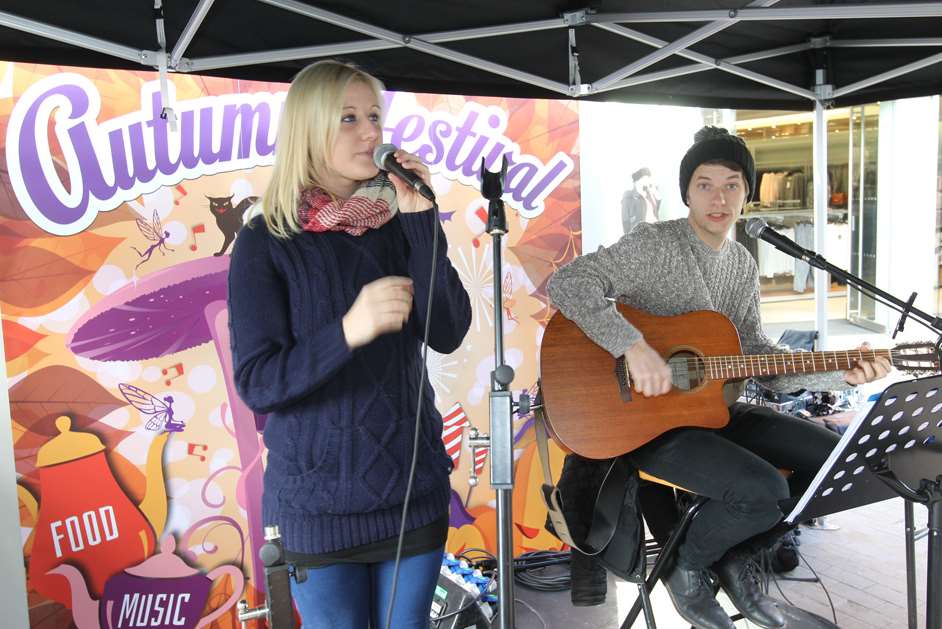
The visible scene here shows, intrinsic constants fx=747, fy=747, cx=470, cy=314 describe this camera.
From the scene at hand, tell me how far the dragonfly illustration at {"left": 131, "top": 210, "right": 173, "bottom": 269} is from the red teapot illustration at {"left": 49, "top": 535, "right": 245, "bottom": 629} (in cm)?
115

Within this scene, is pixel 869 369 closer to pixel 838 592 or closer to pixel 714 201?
pixel 714 201

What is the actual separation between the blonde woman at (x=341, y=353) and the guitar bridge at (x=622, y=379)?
0.93 meters

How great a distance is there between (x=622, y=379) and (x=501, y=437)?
1077 mm

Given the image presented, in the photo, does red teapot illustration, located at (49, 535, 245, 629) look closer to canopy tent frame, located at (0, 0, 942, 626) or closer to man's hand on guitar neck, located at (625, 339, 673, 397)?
canopy tent frame, located at (0, 0, 942, 626)

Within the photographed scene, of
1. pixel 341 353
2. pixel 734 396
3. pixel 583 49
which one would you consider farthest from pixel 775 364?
pixel 341 353

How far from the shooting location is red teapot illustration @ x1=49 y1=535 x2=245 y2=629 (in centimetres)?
292

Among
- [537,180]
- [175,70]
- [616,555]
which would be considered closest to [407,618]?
[616,555]

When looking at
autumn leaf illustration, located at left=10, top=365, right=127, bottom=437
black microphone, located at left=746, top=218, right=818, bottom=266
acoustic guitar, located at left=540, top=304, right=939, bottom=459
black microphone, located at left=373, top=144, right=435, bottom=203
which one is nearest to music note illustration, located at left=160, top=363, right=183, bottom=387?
autumn leaf illustration, located at left=10, top=365, right=127, bottom=437

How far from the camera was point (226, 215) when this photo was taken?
123 inches

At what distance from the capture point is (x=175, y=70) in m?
2.43

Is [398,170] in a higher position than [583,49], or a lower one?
lower

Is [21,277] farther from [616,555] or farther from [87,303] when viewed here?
[616,555]

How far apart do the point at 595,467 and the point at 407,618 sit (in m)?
1.05

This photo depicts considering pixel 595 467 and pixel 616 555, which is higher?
pixel 595 467
